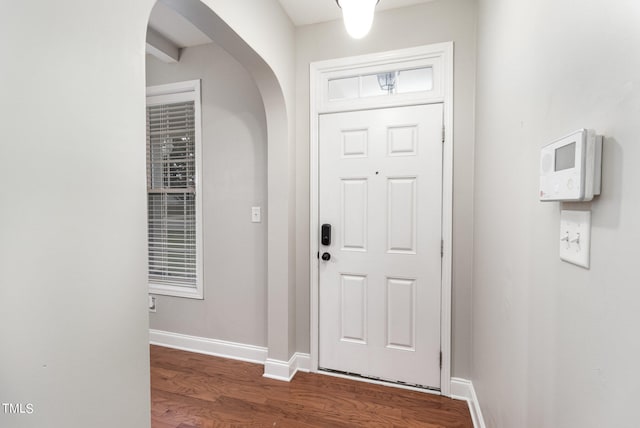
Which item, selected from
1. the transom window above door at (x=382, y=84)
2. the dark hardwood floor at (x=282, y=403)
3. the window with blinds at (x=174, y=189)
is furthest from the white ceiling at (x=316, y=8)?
the dark hardwood floor at (x=282, y=403)

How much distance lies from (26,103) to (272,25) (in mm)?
1689

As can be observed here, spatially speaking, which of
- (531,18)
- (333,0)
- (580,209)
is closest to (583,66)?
(580,209)

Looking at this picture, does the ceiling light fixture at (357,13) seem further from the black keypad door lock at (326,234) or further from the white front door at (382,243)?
the black keypad door lock at (326,234)

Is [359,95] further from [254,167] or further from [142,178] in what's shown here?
[142,178]

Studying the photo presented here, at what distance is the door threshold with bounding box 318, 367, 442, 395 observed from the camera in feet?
6.77

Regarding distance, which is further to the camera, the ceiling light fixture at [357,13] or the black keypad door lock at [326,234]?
the black keypad door lock at [326,234]

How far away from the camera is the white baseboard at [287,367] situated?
2219 millimetres

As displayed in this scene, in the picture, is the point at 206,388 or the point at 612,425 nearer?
the point at 612,425

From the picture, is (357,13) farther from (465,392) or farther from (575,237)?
(465,392)

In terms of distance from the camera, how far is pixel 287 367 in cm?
222

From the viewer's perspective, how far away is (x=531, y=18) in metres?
0.98

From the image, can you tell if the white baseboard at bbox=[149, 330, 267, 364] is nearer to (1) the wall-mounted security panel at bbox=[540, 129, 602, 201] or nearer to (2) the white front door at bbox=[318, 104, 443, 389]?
(2) the white front door at bbox=[318, 104, 443, 389]

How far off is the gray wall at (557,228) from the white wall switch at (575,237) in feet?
0.07

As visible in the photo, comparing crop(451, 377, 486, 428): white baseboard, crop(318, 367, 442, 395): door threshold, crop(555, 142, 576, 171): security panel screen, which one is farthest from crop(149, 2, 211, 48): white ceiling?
crop(451, 377, 486, 428): white baseboard
